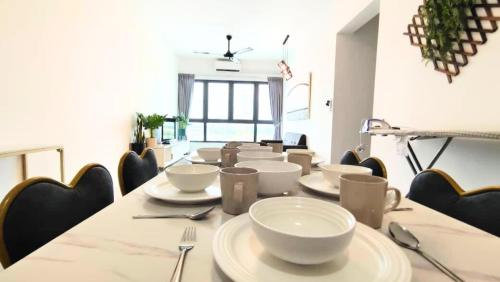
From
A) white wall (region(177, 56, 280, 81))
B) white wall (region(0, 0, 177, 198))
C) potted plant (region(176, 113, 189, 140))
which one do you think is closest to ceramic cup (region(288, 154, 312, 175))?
white wall (region(0, 0, 177, 198))

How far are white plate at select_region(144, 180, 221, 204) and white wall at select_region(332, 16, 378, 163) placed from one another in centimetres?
302

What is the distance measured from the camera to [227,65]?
6836mm

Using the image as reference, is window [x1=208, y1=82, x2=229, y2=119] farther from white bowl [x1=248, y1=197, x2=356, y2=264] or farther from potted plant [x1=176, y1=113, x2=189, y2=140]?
white bowl [x1=248, y1=197, x2=356, y2=264]

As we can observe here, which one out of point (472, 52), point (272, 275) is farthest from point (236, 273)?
point (472, 52)

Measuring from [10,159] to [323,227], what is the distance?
90.7 inches

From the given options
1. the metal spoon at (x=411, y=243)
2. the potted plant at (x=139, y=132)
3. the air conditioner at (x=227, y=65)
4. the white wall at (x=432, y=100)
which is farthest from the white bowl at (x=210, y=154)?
the air conditioner at (x=227, y=65)

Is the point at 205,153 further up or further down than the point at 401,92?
further down

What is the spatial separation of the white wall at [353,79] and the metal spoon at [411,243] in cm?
313

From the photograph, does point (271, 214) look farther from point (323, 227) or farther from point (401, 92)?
point (401, 92)

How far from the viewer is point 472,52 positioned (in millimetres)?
1592

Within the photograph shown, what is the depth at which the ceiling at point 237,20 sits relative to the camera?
12.8 feet

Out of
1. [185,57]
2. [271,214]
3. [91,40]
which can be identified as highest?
[185,57]

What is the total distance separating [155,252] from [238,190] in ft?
0.81

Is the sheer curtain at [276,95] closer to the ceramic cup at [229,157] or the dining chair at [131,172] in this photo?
the dining chair at [131,172]
